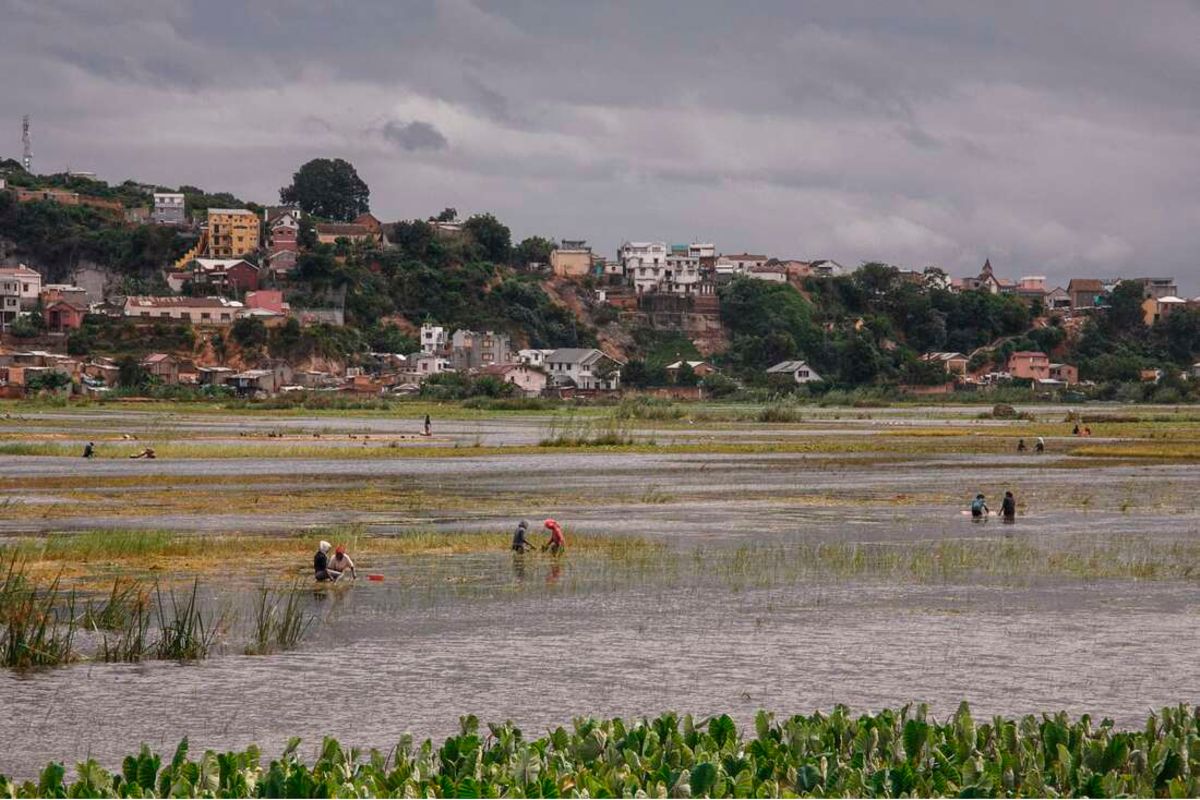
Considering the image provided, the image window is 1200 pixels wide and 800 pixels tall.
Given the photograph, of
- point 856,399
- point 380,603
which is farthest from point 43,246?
point 380,603

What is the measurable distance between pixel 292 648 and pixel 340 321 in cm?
14926

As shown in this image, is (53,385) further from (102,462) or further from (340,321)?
(102,462)

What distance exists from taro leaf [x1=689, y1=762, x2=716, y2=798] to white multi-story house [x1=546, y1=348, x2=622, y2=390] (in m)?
154

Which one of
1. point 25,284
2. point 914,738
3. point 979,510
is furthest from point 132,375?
point 914,738

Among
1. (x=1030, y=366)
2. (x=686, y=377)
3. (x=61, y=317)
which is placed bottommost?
(x=686, y=377)

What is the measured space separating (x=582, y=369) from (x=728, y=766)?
511ft

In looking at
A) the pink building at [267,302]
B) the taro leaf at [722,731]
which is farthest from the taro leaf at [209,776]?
the pink building at [267,302]

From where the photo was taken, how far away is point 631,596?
30.7m

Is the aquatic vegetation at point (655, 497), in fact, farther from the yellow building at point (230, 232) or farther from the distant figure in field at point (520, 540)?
the yellow building at point (230, 232)

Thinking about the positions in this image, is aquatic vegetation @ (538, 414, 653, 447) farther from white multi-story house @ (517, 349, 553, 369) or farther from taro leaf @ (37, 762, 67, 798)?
white multi-story house @ (517, 349, 553, 369)

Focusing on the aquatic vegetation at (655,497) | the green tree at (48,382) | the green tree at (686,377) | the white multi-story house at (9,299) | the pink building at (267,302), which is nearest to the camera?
the aquatic vegetation at (655,497)

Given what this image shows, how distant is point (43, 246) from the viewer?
198m

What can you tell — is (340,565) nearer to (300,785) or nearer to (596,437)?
(300,785)

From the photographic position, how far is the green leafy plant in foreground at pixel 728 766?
582 inches
